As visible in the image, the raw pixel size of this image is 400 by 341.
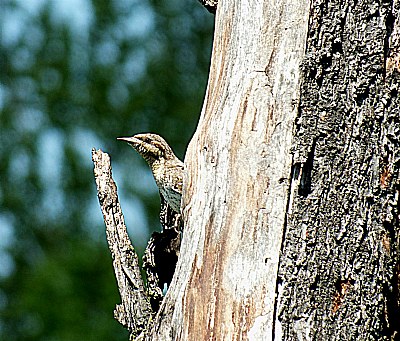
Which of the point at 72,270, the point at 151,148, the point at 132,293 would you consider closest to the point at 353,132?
the point at 132,293

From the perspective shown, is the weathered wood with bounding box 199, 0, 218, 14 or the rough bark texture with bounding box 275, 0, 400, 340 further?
the weathered wood with bounding box 199, 0, 218, 14

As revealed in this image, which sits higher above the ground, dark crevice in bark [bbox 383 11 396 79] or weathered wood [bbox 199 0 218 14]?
weathered wood [bbox 199 0 218 14]

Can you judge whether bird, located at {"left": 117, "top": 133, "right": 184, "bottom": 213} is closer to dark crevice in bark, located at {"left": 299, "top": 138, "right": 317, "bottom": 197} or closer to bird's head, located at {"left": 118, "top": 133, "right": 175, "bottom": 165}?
bird's head, located at {"left": 118, "top": 133, "right": 175, "bottom": 165}

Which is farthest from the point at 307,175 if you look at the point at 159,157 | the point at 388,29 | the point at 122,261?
the point at 159,157

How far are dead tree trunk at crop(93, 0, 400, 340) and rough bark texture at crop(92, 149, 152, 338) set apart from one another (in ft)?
1.82

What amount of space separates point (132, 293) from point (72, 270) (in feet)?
45.0

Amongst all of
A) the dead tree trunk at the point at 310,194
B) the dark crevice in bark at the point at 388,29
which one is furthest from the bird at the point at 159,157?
the dark crevice in bark at the point at 388,29

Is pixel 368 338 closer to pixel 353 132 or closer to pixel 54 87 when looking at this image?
pixel 353 132

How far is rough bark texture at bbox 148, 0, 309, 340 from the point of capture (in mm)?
3035

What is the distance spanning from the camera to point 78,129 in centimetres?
1973

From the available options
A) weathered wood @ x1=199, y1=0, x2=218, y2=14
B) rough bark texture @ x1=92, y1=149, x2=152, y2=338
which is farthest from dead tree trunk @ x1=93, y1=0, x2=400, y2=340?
weathered wood @ x1=199, y1=0, x2=218, y2=14

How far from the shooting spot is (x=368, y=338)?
9.63 feet

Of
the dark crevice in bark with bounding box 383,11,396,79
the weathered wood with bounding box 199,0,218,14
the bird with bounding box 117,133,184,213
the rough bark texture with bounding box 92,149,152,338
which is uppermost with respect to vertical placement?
the weathered wood with bounding box 199,0,218,14

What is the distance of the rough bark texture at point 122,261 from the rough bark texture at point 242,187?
14.0 inches
